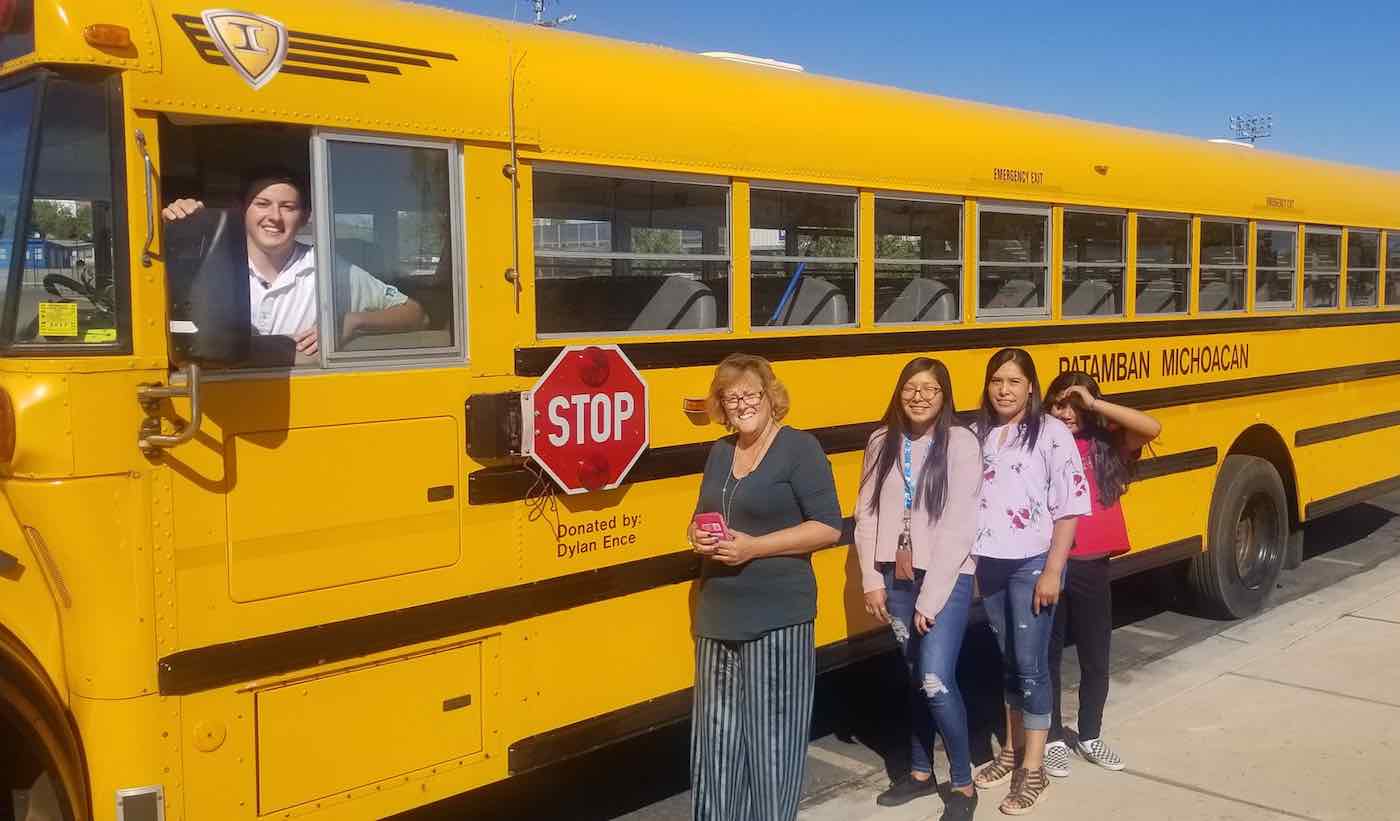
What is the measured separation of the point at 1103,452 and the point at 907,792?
4.52ft

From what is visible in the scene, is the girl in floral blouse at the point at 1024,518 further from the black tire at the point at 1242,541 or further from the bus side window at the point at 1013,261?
the black tire at the point at 1242,541

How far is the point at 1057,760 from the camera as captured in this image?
467 cm

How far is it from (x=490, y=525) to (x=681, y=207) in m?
1.18

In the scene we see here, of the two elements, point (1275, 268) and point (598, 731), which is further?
point (1275, 268)

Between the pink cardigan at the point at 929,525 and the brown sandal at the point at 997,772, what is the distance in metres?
0.95

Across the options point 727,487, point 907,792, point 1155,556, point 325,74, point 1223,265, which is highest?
point 325,74

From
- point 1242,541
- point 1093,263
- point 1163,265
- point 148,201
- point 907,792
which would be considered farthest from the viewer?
point 1242,541

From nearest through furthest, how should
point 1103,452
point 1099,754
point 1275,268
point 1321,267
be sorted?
1. point 1103,452
2. point 1099,754
3. point 1275,268
4. point 1321,267

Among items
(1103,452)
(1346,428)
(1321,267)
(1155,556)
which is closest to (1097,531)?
(1103,452)

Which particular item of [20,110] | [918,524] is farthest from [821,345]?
[20,110]

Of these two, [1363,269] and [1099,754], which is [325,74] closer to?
[1099,754]

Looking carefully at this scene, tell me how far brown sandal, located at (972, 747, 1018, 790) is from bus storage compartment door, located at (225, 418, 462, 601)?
2.24 meters

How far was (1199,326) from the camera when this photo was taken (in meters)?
6.19

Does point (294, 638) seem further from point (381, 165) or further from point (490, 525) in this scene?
point (381, 165)
